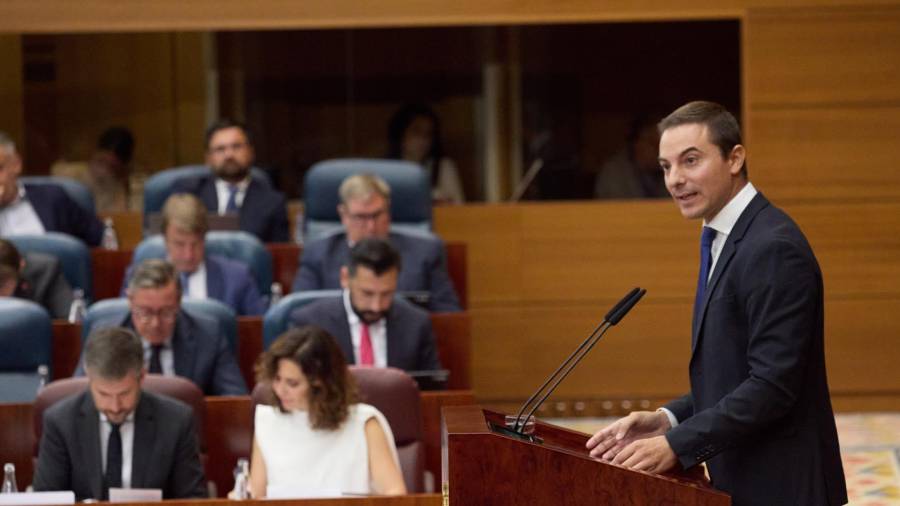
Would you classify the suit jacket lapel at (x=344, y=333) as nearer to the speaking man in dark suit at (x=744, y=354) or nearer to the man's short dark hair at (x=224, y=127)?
the man's short dark hair at (x=224, y=127)

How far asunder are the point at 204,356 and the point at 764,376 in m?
3.17

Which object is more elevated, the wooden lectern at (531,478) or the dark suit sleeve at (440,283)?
the dark suit sleeve at (440,283)

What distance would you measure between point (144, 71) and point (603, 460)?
5.34 m

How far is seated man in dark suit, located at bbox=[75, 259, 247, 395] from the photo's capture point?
4.95 meters

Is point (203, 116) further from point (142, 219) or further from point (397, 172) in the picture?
point (397, 172)

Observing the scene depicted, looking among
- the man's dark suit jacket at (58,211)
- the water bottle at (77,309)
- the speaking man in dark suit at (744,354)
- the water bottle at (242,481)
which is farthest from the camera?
the man's dark suit jacket at (58,211)

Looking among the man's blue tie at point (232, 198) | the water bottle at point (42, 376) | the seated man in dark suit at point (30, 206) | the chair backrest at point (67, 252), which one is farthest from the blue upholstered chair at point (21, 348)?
the man's blue tie at point (232, 198)

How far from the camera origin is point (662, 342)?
696cm

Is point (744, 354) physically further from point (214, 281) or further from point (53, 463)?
point (214, 281)

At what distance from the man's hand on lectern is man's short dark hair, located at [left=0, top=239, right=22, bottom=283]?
3.60 metres

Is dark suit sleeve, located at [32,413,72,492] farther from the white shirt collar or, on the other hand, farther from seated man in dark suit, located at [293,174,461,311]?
the white shirt collar

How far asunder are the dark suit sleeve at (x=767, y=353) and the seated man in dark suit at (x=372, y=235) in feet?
12.7

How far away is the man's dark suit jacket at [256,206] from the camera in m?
6.72

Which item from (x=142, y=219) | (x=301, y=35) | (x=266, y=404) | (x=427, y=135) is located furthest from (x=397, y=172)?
(x=266, y=404)
